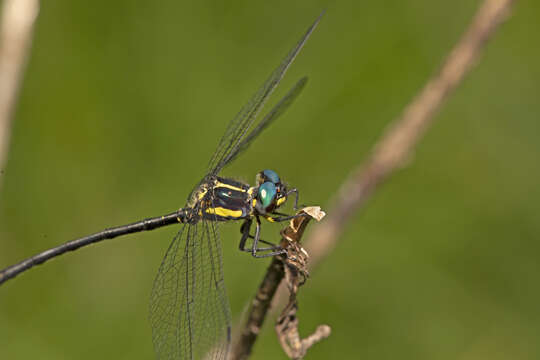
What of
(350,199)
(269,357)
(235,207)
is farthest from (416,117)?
(269,357)

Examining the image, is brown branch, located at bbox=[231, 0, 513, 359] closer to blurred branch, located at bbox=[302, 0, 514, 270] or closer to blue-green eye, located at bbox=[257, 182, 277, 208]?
blurred branch, located at bbox=[302, 0, 514, 270]

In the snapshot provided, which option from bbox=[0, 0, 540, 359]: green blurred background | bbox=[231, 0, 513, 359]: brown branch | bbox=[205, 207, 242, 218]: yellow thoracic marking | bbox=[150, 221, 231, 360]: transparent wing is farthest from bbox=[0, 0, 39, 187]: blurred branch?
bbox=[0, 0, 540, 359]: green blurred background

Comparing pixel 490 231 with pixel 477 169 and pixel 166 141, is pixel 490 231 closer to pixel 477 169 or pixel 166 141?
pixel 477 169

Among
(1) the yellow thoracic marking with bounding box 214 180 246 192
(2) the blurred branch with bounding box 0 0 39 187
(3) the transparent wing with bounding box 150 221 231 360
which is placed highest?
(2) the blurred branch with bounding box 0 0 39 187

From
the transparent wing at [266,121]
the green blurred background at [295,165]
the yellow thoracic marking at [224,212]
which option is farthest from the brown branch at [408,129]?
the green blurred background at [295,165]

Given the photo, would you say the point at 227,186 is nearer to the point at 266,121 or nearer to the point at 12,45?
the point at 266,121

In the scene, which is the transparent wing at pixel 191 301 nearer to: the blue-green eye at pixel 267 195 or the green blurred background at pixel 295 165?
the blue-green eye at pixel 267 195

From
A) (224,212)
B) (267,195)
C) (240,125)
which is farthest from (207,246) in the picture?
(240,125)
